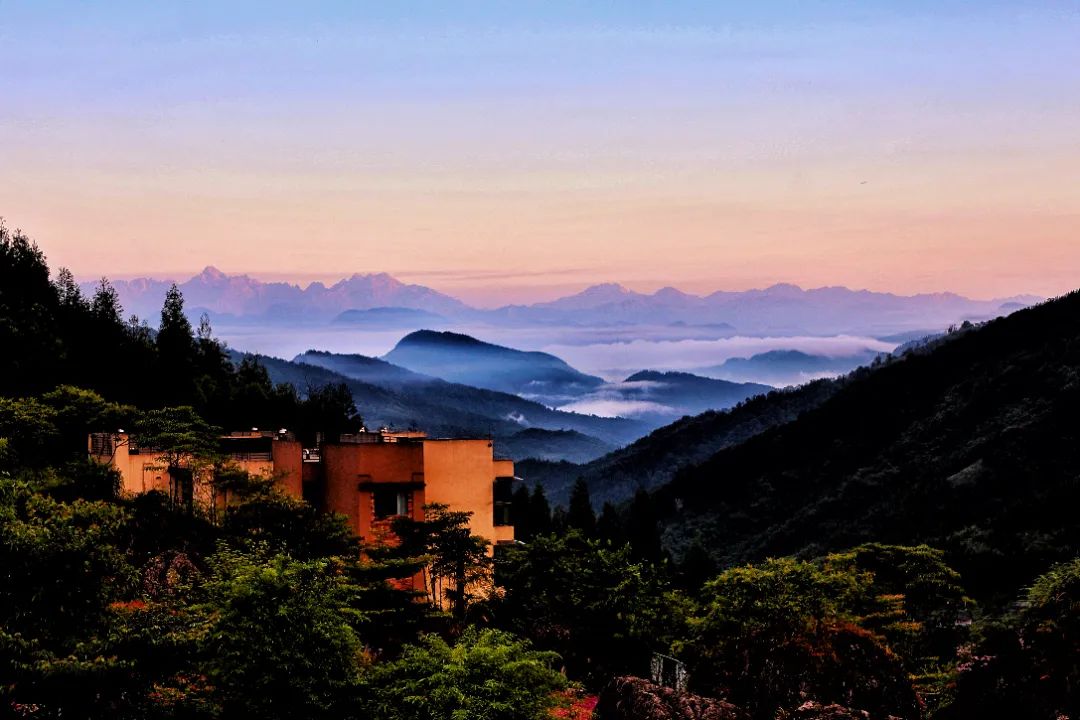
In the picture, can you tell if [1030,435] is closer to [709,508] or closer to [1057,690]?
[709,508]

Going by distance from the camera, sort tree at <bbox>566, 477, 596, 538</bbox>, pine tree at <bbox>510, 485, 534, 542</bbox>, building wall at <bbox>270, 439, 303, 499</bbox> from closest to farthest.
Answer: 1. building wall at <bbox>270, 439, 303, 499</bbox>
2. pine tree at <bbox>510, 485, 534, 542</bbox>
3. tree at <bbox>566, 477, 596, 538</bbox>

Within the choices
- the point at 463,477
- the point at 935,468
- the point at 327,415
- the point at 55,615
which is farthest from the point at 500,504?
the point at 935,468

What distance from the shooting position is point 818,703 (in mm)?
21578

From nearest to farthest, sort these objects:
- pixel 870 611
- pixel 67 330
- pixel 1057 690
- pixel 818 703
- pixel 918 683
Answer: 1. pixel 1057 690
2. pixel 818 703
3. pixel 918 683
4. pixel 870 611
5. pixel 67 330

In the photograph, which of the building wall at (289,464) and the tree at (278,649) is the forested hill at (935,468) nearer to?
the building wall at (289,464)

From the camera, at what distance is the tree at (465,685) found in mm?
22984

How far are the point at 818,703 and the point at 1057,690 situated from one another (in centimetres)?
473

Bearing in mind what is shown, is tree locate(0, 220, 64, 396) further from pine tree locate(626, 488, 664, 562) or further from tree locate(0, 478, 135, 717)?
pine tree locate(626, 488, 664, 562)

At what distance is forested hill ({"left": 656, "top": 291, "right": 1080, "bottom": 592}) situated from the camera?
94.8 meters

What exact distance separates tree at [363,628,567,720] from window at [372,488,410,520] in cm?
2244

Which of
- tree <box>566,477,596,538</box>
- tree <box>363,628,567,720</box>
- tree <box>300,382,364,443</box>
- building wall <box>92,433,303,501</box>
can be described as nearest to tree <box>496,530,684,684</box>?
building wall <box>92,433,303,501</box>

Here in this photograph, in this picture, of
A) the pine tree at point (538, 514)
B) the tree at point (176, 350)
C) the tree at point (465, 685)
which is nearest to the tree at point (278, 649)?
the tree at point (465, 685)

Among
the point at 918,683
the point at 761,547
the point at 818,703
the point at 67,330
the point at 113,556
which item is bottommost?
the point at 761,547

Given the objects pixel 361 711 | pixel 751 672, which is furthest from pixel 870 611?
pixel 361 711
